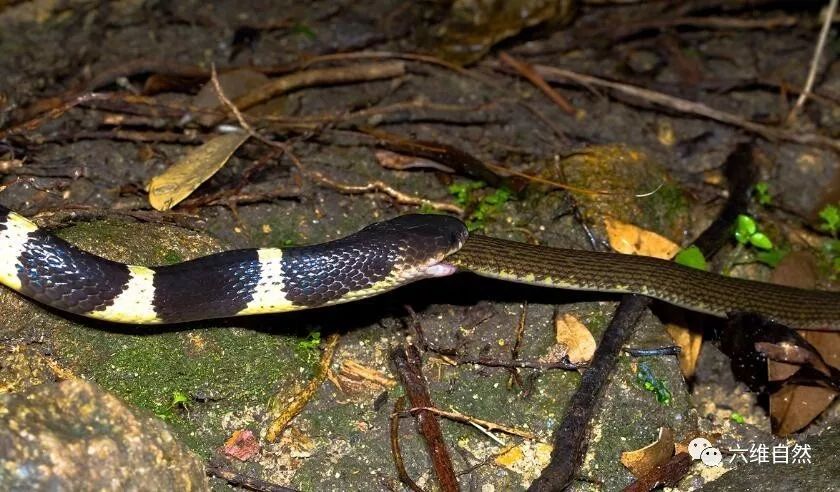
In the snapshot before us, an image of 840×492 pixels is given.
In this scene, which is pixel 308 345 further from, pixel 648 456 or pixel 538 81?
pixel 538 81

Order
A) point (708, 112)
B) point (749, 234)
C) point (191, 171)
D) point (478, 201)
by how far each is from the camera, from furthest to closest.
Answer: point (708, 112)
point (749, 234)
point (478, 201)
point (191, 171)

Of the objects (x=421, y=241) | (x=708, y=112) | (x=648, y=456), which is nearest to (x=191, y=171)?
(x=421, y=241)

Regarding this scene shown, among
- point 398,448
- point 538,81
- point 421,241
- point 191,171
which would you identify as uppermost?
point 421,241

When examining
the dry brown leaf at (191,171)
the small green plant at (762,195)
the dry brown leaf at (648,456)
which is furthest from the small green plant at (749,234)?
the dry brown leaf at (191,171)

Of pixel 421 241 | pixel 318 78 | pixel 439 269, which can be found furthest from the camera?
pixel 318 78

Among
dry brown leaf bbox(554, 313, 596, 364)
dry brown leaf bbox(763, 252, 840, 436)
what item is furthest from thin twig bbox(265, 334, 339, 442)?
dry brown leaf bbox(763, 252, 840, 436)

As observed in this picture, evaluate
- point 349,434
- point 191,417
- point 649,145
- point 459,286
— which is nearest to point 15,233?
point 191,417

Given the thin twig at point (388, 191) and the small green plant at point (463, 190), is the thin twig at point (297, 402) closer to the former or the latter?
the thin twig at point (388, 191)

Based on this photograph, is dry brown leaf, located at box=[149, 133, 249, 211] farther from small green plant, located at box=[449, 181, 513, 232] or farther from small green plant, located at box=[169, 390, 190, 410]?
small green plant, located at box=[449, 181, 513, 232]
